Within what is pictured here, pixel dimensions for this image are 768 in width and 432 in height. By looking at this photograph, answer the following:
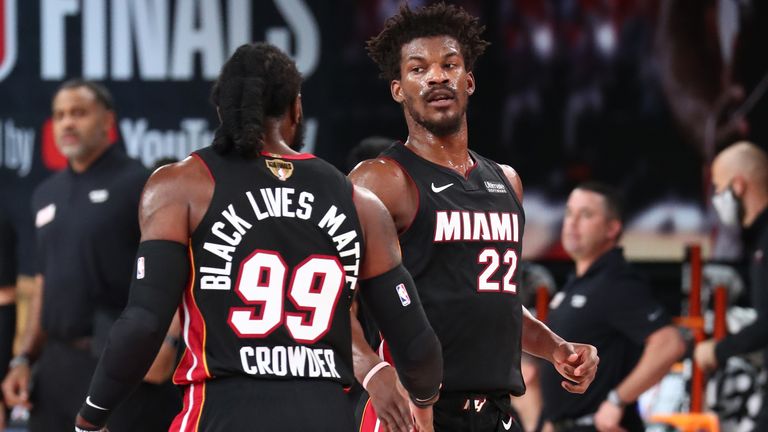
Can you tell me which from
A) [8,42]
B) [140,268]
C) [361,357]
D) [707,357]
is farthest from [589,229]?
[8,42]

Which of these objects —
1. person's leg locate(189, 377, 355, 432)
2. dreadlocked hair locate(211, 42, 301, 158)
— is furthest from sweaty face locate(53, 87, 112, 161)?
person's leg locate(189, 377, 355, 432)

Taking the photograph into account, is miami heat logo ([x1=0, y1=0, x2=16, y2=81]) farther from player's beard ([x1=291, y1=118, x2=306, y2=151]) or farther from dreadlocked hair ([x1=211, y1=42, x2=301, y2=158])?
dreadlocked hair ([x1=211, y1=42, x2=301, y2=158])

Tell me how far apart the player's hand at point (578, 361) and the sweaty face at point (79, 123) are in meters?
2.44

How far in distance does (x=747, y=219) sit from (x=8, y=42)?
4.49 meters

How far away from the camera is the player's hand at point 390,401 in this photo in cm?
336

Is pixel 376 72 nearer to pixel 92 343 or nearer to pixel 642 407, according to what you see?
pixel 642 407

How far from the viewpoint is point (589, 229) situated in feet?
19.1

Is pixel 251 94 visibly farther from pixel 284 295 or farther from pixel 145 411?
pixel 145 411

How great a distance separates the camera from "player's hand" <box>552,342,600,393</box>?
148 inches

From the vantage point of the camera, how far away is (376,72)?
7836 mm

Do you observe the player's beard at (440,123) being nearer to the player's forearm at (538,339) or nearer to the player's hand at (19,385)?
the player's forearm at (538,339)

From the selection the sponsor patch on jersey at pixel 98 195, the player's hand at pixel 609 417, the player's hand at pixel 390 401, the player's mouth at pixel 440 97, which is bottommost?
the player's hand at pixel 609 417

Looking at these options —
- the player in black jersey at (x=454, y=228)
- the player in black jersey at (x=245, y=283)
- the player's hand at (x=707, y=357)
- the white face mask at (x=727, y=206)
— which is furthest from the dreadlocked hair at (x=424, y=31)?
the white face mask at (x=727, y=206)

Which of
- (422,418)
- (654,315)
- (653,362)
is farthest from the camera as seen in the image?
(654,315)
